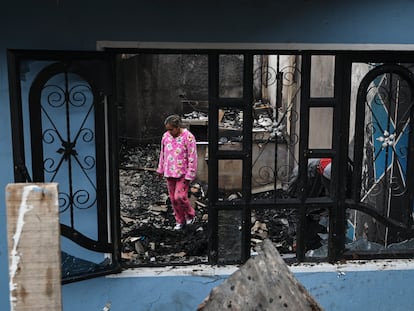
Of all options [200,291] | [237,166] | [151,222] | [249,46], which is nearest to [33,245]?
[249,46]

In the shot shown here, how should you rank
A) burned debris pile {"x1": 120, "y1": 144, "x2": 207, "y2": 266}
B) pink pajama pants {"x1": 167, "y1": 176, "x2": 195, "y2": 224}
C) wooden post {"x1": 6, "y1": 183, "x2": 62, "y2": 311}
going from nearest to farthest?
wooden post {"x1": 6, "y1": 183, "x2": 62, "y2": 311} → burned debris pile {"x1": 120, "y1": 144, "x2": 207, "y2": 266} → pink pajama pants {"x1": 167, "y1": 176, "x2": 195, "y2": 224}

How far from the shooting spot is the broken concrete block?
1.73 meters

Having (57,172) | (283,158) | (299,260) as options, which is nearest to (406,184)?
(299,260)

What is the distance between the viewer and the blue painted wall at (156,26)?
3775mm

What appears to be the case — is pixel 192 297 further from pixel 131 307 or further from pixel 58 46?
pixel 58 46

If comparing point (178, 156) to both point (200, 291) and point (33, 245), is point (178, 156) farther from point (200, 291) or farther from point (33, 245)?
point (33, 245)

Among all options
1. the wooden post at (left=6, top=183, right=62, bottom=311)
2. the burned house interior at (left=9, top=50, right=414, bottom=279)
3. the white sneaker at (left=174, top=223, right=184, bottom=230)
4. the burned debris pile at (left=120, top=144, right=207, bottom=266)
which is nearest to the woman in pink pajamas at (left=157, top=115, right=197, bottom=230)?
the white sneaker at (left=174, top=223, right=184, bottom=230)

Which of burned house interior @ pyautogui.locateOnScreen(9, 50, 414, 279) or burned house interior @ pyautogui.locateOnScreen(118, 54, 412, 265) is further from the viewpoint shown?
burned house interior @ pyautogui.locateOnScreen(118, 54, 412, 265)

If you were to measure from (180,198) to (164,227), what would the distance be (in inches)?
22.2

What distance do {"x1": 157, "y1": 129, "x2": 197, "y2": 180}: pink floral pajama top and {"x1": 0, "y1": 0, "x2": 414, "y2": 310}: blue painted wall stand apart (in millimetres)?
3089

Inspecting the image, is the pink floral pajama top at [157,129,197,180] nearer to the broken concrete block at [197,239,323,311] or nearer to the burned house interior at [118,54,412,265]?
the burned house interior at [118,54,412,265]

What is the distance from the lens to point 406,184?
4.32 m

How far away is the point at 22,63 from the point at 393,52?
259 centimetres

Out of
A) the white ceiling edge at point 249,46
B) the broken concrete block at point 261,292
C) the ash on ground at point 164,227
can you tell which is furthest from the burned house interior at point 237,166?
the broken concrete block at point 261,292
